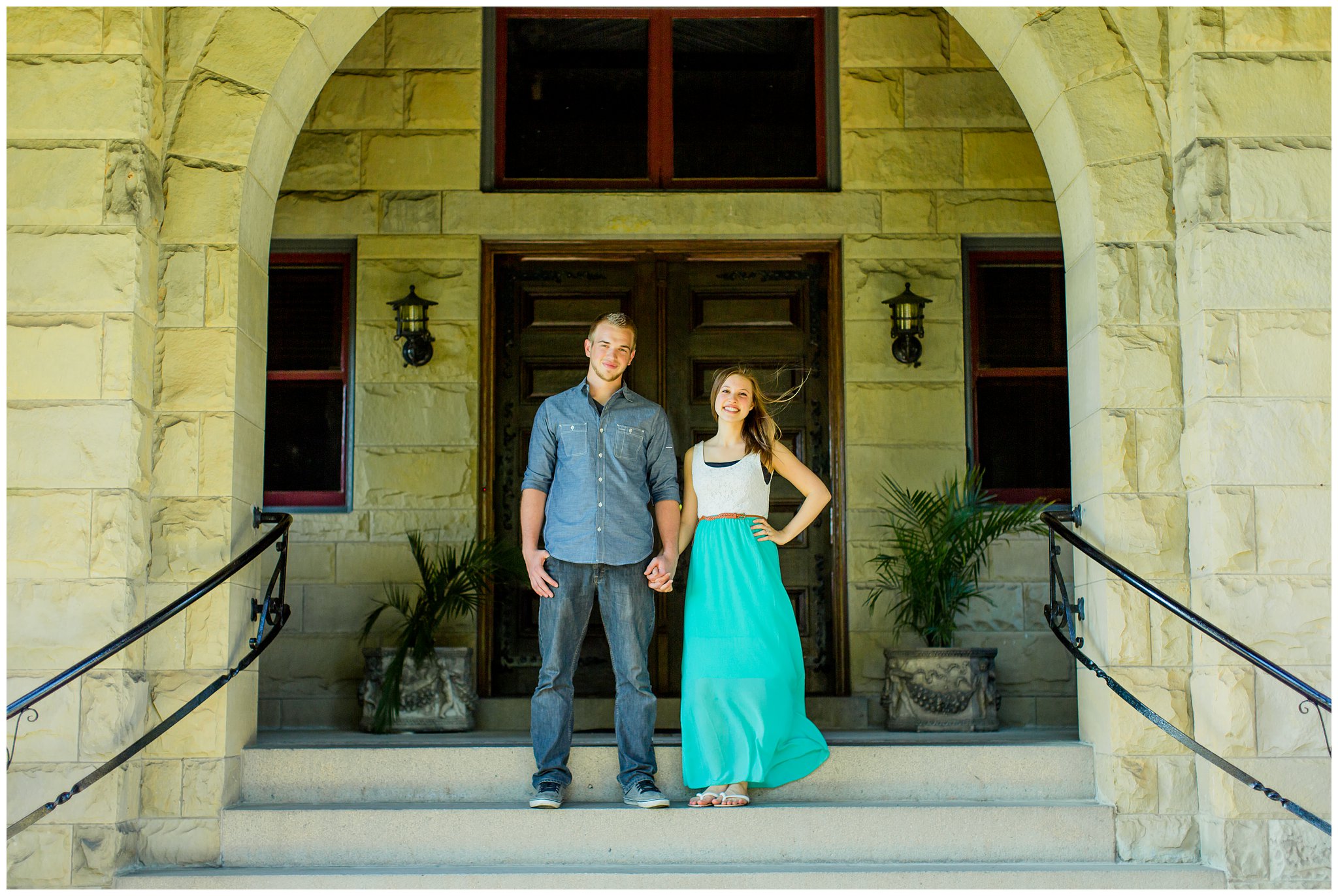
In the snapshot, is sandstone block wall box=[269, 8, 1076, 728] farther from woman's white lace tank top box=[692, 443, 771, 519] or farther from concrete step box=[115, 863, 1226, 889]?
concrete step box=[115, 863, 1226, 889]

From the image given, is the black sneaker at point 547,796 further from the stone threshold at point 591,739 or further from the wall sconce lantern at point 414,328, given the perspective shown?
the wall sconce lantern at point 414,328

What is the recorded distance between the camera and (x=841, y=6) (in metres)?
6.31

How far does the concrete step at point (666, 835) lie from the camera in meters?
4.04

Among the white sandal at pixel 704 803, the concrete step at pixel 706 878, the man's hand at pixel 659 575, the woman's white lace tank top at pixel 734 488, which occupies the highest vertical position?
the woman's white lace tank top at pixel 734 488

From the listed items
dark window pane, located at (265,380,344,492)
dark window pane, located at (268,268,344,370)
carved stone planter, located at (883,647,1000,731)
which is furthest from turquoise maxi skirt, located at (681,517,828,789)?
dark window pane, located at (268,268,344,370)

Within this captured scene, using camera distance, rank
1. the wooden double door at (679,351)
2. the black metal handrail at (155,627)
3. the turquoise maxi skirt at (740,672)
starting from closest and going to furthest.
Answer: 1. the black metal handrail at (155,627)
2. the turquoise maxi skirt at (740,672)
3. the wooden double door at (679,351)

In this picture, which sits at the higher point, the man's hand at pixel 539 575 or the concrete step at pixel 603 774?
the man's hand at pixel 539 575

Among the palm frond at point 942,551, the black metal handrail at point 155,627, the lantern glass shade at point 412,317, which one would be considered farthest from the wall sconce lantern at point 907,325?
the black metal handrail at point 155,627

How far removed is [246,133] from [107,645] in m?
1.86

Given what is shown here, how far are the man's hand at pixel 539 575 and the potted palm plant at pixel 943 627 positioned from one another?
5.95 feet

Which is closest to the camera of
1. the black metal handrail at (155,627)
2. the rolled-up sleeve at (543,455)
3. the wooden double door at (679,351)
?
the black metal handrail at (155,627)

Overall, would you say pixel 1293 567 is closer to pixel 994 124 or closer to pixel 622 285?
pixel 994 124

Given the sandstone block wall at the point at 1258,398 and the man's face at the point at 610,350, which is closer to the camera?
the sandstone block wall at the point at 1258,398

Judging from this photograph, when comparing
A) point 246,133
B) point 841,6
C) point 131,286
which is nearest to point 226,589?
point 131,286
